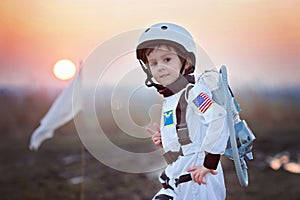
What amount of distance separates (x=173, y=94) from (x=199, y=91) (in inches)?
7.5

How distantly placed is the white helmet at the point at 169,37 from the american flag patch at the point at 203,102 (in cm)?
27

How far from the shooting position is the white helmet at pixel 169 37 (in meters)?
2.68

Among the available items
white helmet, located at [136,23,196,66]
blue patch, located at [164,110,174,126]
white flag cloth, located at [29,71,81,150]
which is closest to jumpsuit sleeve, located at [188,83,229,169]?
blue patch, located at [164,110,174,126]

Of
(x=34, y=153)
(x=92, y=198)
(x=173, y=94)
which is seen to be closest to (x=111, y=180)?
(x=92, y=198)

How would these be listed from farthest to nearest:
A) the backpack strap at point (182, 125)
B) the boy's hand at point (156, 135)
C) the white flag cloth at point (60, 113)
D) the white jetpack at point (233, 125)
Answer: the white flag cloth at point (60, 113) → the boy's hand at point (156, 135) → the backpack strap at point (182, 125) → the white jetpack at point (233, 125)

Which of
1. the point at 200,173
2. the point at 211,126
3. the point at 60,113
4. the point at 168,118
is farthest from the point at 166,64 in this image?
the point at 60,113

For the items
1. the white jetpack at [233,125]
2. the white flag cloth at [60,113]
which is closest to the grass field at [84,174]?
the white flag cloth at [60,113]

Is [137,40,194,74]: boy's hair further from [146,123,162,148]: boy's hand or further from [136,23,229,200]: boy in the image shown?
[146,123,162,148]: boy's hand

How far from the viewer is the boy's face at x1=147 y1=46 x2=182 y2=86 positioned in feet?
8.87

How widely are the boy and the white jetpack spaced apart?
42 mm

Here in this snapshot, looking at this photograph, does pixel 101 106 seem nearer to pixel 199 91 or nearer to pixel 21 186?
pixel 199 91

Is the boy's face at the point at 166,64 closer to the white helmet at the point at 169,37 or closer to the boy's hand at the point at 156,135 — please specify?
the white helmet at the point at 169,37

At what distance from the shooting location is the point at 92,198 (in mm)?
8219

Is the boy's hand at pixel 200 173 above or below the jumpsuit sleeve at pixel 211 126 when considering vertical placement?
below
